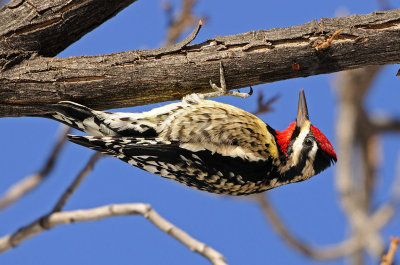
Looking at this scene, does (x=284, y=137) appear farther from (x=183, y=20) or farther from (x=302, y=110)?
(x=183, y=20)

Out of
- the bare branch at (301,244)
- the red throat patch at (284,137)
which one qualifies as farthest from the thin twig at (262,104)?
the bare branch at (301,244)

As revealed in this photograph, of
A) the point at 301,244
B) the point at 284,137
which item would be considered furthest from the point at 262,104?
the point at 301,244

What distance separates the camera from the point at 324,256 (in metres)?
10.7

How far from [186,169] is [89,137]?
2.73 ft

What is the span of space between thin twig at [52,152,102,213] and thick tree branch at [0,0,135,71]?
1.08 m

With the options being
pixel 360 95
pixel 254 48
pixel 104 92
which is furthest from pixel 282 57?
pixel 360 95

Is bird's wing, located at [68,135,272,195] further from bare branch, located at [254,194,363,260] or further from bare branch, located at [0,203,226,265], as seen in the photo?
bare branch, located at [254,194,363,260]

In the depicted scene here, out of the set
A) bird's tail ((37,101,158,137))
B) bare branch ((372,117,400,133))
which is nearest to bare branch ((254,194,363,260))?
bare branch ((372,117,400,133))

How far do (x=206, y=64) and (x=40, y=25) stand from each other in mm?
1458

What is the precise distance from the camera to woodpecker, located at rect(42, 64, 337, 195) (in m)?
4.15

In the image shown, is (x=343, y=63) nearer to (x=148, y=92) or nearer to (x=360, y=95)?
(x=148, y=92)

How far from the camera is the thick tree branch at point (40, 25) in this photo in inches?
170

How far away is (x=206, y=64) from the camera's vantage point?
4113 millimetres

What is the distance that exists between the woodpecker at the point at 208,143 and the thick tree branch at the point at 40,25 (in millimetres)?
594
